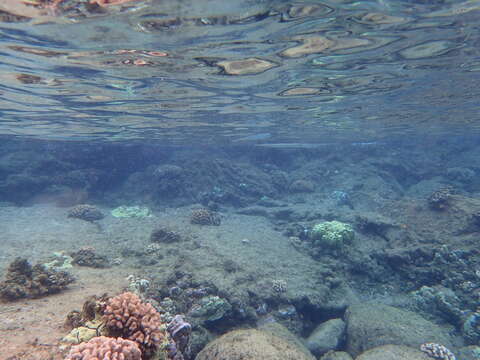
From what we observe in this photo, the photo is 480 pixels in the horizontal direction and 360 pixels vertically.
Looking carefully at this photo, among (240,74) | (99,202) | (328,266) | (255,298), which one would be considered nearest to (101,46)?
Result: (240,74)

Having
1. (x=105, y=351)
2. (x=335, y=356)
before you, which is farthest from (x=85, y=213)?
(x=105, y=351)

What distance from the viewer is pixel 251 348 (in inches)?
207

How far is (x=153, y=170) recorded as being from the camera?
1077 inches

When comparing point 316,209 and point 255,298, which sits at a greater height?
point 255,298

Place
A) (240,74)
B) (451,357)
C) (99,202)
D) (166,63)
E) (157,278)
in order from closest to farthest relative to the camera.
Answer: (451,357), (157,278), (166,63), (240,74), (99,202)

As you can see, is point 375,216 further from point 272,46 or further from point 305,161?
point 305,161

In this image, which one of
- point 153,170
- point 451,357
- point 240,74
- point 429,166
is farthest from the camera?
point 429,166

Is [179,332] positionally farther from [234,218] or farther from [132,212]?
[132,212]

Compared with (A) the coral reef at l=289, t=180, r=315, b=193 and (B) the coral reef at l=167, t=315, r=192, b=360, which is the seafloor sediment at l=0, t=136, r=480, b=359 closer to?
(A) the coral reef at l=289, t=180, r=315, b=193

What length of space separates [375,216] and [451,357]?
802 centimetres

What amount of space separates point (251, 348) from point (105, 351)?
319 centimetres

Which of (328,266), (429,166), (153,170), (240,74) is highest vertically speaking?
(240,74)

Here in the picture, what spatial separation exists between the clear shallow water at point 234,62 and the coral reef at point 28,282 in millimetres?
7072

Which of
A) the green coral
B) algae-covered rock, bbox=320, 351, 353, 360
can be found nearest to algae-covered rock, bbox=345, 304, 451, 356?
algae-covered rock, bbox=320, 351, 353, 360
